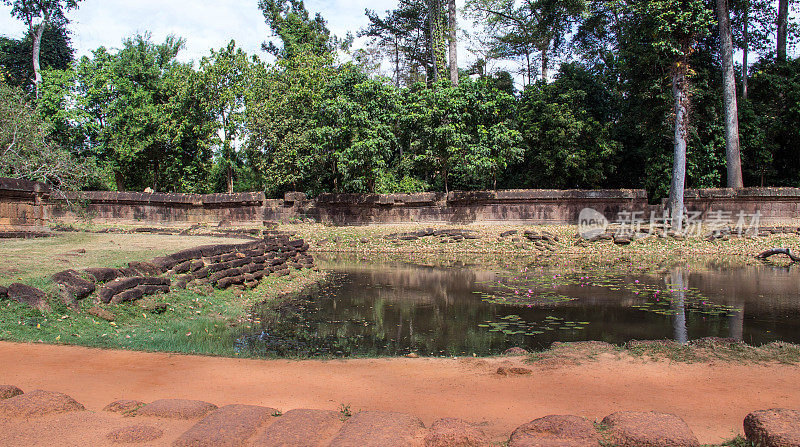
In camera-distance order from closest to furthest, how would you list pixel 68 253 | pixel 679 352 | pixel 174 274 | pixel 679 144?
pixel 679 352, pixel 174 274, pixel 68 253, pixel 679 144

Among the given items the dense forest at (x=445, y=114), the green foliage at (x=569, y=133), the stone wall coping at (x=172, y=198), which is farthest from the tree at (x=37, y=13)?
the green foliage at (x=569, y=133)

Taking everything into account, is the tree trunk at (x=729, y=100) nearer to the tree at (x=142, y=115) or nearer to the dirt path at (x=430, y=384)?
the dirt path at (x=430, y=384)

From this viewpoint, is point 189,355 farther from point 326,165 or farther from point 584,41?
point 584,41

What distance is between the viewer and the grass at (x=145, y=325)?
16.5 feet

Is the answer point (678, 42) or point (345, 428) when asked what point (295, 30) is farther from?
point (345, 428)

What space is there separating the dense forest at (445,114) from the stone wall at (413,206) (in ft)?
3.65

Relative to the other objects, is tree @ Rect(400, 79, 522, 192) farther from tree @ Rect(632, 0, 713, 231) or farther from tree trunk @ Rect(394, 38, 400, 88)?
tree trunk @ Rect(394, 38, 400, 88)

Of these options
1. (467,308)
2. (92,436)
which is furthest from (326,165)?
(92,436)

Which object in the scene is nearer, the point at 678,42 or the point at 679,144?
the point at 678,42

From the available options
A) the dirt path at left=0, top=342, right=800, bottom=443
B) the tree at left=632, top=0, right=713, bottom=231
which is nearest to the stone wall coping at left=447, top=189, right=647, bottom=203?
the tree at left=632, top=0, right=713, bottom=231

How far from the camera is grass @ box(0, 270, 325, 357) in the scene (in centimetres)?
503

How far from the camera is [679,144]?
15.4 meters

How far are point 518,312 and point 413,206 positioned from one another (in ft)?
34.6

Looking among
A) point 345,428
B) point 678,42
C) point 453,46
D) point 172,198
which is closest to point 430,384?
point 345,428
